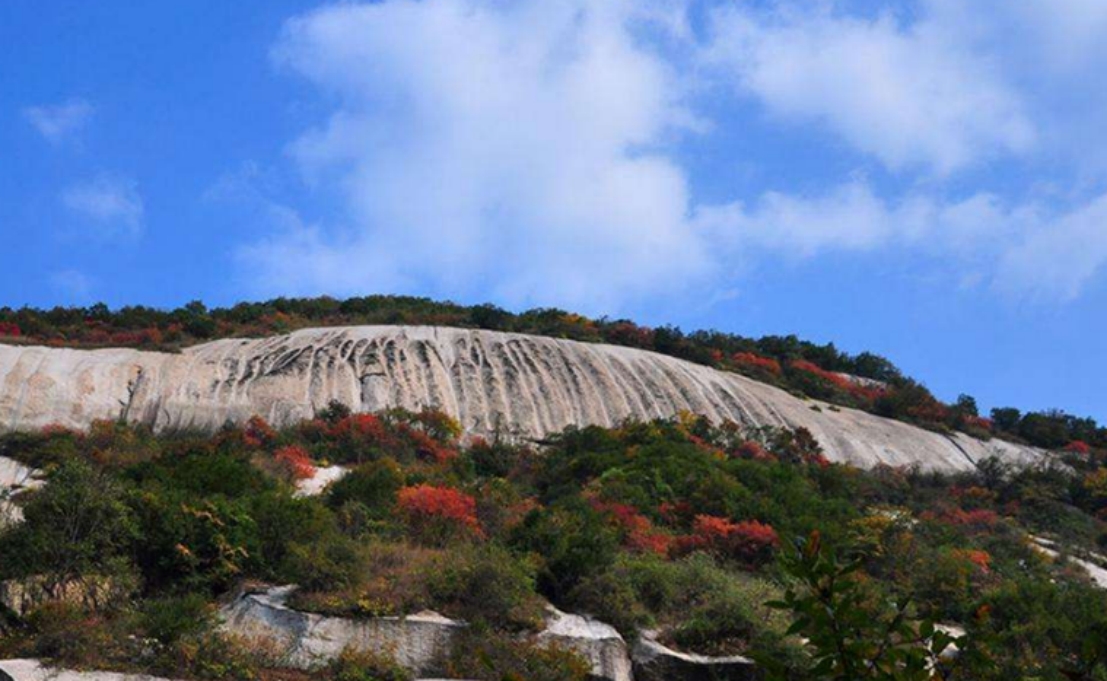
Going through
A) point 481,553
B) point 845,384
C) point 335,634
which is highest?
point 845,384

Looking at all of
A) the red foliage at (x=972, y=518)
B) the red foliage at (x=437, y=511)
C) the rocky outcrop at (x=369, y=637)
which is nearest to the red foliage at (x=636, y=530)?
the red foliage at (x=437, y=511)

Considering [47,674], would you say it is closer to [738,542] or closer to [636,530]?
[636,530]

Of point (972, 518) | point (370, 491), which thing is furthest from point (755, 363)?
point (370, 491)

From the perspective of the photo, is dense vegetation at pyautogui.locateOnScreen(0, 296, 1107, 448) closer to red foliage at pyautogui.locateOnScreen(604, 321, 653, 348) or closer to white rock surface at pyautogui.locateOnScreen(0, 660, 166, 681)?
red foliage at pyautogui.locateOnScreen(604, 321, 653, 348)

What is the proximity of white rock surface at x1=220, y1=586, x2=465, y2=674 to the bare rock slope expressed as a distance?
2209cm

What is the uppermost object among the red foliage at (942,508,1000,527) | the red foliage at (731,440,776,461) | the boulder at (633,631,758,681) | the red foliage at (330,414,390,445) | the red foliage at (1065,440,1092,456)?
the red foliage at (1065,440,1092,456)

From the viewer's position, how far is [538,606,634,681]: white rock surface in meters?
18.0

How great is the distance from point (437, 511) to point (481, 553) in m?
4.22

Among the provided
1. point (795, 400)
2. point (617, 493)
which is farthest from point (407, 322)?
point (617, 493)

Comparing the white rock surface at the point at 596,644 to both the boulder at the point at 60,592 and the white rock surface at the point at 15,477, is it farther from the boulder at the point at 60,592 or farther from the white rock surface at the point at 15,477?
the white rock surface at the point at 15,477

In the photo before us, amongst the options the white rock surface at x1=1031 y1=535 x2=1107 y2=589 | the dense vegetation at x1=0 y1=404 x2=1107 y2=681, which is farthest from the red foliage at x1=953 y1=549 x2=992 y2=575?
the white rock surface at x1=1031 y1=535 x2=1107 y2=589

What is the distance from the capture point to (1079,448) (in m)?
49.8

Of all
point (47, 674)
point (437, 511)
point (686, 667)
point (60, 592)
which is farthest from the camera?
point (437, 511)

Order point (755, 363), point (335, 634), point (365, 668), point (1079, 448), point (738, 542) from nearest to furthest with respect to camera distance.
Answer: point (365, 668), point (335, 634), point (738, 542), point (1079, 448), point (755, 363)
